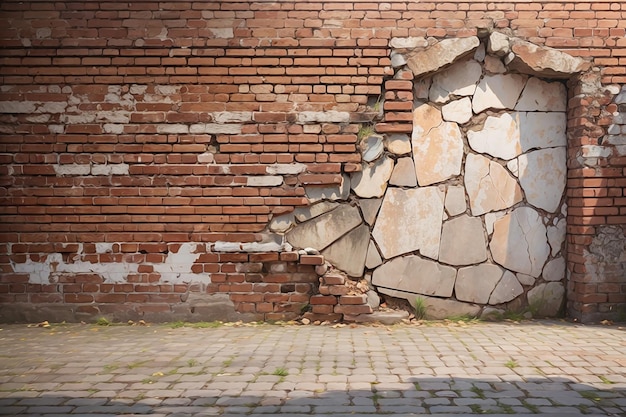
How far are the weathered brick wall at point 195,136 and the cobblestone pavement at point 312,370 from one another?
0.50 m

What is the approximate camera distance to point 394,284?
5711mm

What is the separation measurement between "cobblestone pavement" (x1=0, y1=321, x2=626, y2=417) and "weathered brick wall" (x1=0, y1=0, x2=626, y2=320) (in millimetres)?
502

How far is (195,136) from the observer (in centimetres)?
559

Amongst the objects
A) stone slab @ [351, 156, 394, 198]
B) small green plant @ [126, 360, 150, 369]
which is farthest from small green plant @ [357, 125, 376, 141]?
small green plant @ [126, 360, 150, 369]

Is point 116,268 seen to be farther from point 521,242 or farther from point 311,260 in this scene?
point 521,242

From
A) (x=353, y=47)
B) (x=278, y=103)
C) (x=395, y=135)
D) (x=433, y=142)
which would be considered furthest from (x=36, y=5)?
(x=433, y=142)

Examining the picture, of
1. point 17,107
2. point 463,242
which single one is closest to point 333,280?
point 463,242

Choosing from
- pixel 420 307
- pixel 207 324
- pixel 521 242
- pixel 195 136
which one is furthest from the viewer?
pixel 521 242

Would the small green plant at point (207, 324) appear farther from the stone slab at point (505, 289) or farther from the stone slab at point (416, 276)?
the stone slab at point (505, 289)

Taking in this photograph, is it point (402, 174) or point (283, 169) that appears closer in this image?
point (283, 169)

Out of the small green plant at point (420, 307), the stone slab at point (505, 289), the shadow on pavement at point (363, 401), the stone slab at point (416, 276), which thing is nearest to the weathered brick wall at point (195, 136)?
the stone slab at point (505, 289)

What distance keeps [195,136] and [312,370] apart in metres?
2.86

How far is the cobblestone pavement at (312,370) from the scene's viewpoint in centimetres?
321

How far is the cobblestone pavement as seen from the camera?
3211 mm
